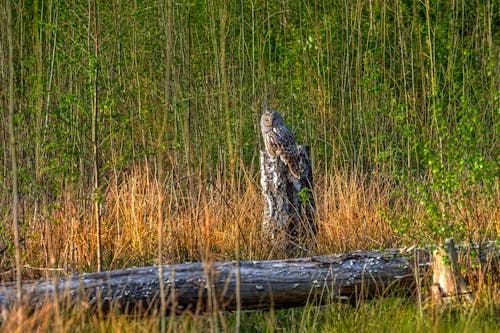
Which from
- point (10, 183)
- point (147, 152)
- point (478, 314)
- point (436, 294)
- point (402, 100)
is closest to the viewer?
point (478, 314)

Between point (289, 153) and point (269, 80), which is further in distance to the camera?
point (269, 80)

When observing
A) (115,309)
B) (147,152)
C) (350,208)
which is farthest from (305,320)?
(350,208)

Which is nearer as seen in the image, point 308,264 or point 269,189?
point 308,264

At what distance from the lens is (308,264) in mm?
4320

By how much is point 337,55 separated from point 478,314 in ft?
14.4

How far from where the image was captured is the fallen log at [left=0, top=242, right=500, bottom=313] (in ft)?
12.9

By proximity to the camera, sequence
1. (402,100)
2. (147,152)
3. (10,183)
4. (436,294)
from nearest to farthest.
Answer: (436,294)
(147,152)
(10,183)
(402,100)

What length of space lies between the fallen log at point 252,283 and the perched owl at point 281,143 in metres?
1.58

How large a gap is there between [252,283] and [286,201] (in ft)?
6.35

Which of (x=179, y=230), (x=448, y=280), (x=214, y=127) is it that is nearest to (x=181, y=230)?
(x=179, y=230)

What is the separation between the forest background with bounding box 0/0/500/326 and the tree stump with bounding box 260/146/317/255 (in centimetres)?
14

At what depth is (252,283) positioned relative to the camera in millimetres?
4121

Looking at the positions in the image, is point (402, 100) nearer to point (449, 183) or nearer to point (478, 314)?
point (449, 183)

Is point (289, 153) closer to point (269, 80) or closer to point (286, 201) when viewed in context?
point (286, 201)
